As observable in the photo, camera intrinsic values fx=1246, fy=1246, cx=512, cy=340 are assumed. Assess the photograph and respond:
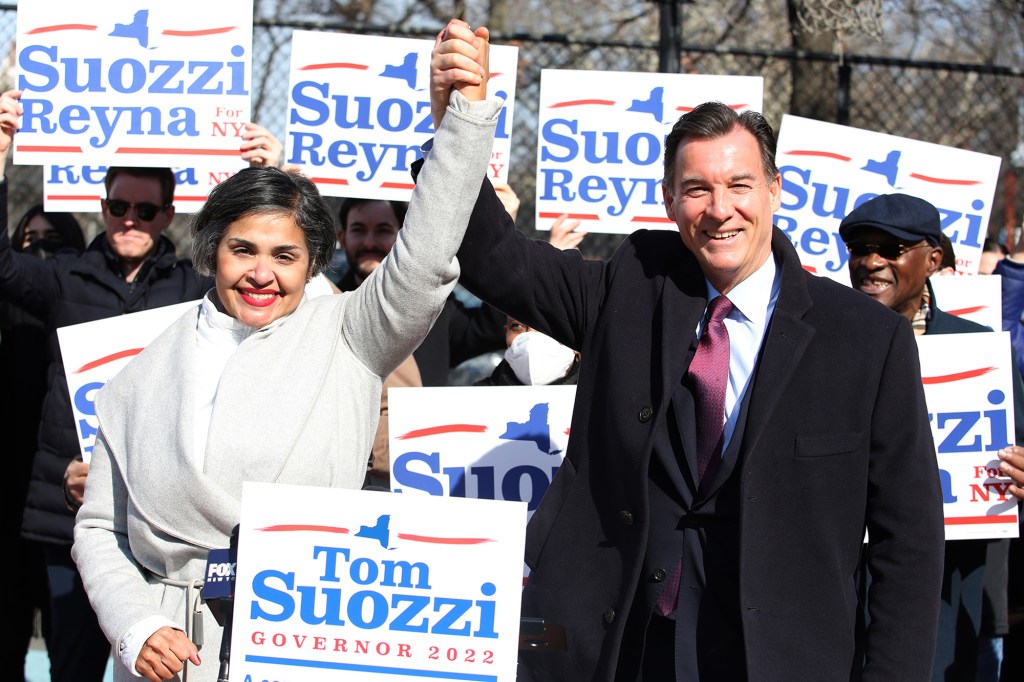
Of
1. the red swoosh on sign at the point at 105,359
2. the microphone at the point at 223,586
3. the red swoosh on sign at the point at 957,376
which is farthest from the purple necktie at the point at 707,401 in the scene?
the red swoosh on sign at the point at 105,359

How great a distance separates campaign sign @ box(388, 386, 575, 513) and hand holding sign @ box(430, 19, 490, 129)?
154 cm

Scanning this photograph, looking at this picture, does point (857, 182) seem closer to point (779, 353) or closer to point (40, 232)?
point (779, 353)

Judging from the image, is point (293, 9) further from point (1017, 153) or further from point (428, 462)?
point (428, 462)

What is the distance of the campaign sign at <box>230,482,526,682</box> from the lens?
2.57 metres

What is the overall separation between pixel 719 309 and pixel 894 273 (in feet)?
5.35

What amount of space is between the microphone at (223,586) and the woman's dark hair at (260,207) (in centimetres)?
75

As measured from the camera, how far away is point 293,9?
43.3 ft

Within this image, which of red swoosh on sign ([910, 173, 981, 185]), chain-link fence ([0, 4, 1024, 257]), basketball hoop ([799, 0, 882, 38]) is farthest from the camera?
chain-link fence ([0, 4, 1024, 257])

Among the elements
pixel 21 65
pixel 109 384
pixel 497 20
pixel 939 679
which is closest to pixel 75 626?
pixel 109 384

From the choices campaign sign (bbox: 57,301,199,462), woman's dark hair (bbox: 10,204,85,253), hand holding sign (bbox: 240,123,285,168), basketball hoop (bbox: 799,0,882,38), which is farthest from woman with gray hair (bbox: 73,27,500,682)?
basketball hoop (bbox: 799,0,882,38)

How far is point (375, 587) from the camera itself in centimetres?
260

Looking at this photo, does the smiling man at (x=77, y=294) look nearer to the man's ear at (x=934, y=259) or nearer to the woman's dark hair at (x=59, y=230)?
the woman's dark hair at (x=59, y=230)

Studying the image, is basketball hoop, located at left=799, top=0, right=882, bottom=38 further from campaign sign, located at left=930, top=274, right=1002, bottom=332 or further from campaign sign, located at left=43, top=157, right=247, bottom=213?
campaign sign, located at left=43, top=157, right=247, bottom=213

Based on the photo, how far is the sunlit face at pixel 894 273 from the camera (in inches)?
163
